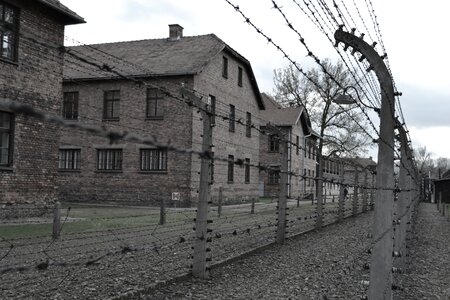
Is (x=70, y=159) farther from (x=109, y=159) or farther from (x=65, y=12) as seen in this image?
(x=65, y=12)

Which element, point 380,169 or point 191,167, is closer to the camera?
point 380,169

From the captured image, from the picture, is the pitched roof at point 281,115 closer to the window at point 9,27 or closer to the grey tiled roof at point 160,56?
the grey tiled roof at point 160,56

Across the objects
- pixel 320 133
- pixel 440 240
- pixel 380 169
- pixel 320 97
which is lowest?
pixel 440 240

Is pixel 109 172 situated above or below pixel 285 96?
below

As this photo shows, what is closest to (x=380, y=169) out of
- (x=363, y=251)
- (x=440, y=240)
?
(x=363, y=251)

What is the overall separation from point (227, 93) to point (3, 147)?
16316mm

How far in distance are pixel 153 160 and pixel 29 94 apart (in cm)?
1122

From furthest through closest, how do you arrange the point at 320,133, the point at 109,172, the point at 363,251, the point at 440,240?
the point at 320,133, the point at 109,172, the point at 440,240, the point at 363,251

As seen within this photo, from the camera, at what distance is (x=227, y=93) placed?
96.9 ft

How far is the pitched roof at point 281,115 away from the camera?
147 ft

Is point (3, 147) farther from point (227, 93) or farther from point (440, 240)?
point (227, 93)

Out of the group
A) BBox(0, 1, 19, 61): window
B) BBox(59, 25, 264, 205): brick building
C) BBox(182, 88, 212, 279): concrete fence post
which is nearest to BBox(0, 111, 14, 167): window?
BBox(0, 1, 19, 61): window

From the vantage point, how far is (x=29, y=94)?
1562cm

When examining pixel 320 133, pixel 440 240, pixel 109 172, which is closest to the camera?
pixel 440 240
